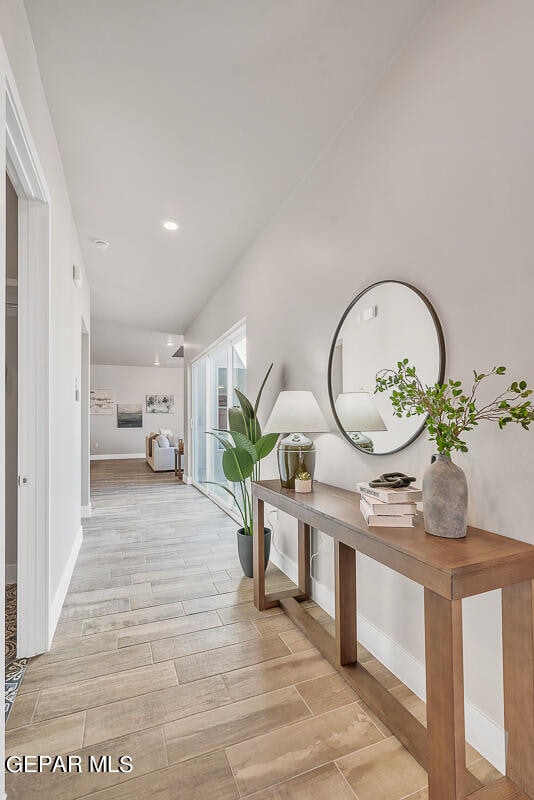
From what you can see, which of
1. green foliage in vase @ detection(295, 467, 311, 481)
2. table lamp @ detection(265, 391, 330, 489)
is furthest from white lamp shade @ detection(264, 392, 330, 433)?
green foliage in vase @ detection(295, 467, 311, 481)

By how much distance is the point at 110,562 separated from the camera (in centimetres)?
310

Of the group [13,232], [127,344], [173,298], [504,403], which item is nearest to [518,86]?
[504,403]

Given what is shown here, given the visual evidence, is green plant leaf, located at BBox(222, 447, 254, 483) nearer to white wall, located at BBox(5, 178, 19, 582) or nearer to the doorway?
white wall, located at BBox(5, 178, 19, 582)

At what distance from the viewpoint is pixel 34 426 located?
76.1 inches

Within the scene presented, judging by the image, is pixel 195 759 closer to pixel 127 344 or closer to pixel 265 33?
pixel 265 33

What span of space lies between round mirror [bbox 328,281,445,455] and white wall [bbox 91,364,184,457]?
968 cm

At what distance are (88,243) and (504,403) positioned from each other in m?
3.54

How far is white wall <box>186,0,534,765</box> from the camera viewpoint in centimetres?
123

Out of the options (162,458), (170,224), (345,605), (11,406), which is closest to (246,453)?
(345,605)

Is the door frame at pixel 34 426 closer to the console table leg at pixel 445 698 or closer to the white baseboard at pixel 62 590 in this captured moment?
the white baseboard at pixel 62 590

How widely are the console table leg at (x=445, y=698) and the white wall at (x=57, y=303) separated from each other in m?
1.61

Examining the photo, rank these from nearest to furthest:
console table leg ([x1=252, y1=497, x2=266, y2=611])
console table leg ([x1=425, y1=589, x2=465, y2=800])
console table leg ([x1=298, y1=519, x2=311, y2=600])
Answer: console table leg ([x1=425, y1=589, x2=465, y2=800]) → console table leg ([x1=252, y1=497, x2=266, y2=611]) → console table leg ([x1=298, y1=519, x2=311, y2=600])

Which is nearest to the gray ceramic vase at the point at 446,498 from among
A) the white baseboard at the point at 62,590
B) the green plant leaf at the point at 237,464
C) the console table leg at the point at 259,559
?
the console table leg at the point at 259,559

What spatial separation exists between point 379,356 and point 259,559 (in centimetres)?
136
